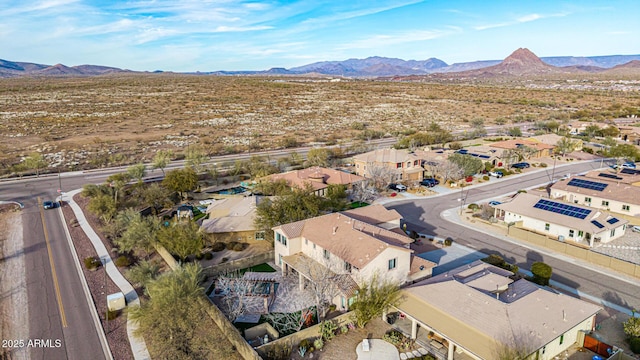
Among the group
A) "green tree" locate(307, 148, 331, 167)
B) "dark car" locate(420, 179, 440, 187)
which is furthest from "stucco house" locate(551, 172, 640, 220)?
"green tree" locate(307, 148, 331, 167)

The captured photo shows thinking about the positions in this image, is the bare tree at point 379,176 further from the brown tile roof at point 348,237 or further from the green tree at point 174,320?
the green tree at point 174,320

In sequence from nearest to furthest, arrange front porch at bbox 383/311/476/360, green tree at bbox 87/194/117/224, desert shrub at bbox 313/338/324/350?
front porch at bbox 383/311/476/360, desert shrub at bbox 313/338/324/350, green tree at bbox 87/194/117/224

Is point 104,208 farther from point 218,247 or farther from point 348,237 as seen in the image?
point 348,237

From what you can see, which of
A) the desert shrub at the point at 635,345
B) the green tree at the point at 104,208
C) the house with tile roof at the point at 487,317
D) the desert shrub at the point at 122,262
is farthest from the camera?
the green tree at the point at 104,208

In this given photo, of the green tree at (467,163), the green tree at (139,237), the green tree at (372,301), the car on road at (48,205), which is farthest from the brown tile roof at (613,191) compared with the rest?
the car on road at (48,205)

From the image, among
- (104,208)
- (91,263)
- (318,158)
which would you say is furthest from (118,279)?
Result: (318,158)

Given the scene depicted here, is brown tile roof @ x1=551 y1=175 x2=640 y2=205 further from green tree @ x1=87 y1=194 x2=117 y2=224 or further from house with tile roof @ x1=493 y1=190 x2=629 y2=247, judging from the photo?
green tree @ x1=87 y1=194 x2=117 y2=224
